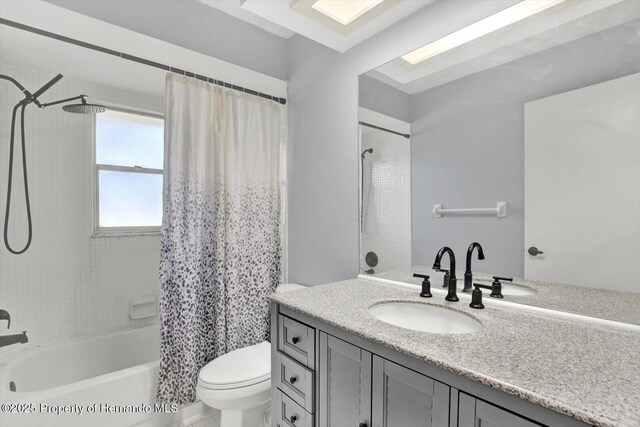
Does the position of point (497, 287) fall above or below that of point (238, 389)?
above

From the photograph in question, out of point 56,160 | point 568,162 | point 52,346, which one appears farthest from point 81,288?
point 568,162

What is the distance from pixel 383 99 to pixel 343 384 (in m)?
1.41

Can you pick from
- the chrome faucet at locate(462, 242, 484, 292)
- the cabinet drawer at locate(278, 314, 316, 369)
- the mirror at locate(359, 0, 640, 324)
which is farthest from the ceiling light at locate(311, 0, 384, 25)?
the cabinet drawer at locate(278, 314, 316, 369)

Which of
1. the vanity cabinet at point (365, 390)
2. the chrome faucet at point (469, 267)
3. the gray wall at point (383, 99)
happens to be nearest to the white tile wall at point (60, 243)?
the vanity cabinet at point (365, 390)

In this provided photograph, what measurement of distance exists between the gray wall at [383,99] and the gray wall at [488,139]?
64 millimetres

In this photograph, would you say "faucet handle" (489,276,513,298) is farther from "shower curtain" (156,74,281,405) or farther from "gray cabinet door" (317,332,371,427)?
"shower curtain" (156,74,281,405)

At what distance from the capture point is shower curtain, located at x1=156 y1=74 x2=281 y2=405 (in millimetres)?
1843

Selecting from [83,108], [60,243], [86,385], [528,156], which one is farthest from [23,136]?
[528,156]

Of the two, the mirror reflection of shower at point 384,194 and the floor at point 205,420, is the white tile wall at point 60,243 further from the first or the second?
the mirror reflection of shower at point 384,194

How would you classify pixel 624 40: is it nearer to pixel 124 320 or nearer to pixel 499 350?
pixel 499 350

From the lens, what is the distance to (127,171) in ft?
8.10

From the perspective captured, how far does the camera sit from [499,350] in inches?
31.7

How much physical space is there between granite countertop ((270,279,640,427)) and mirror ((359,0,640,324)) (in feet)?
0.56

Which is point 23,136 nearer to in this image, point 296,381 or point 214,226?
point 214,226
